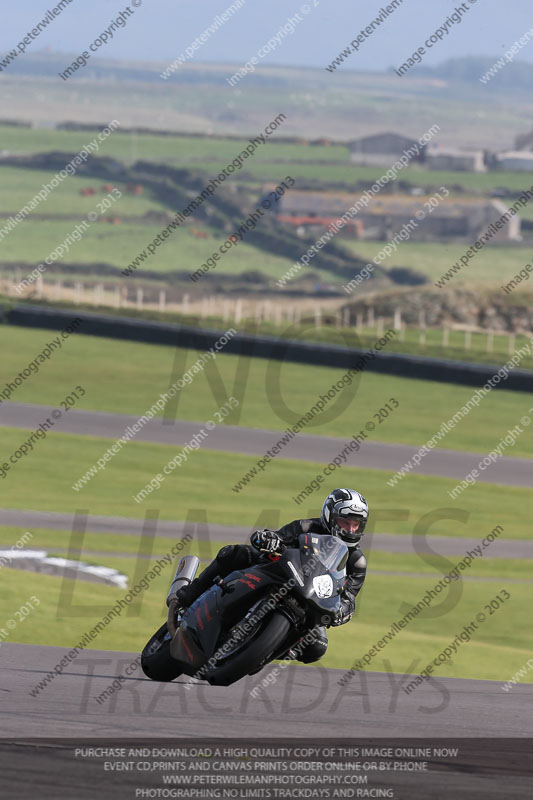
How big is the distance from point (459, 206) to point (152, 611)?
110472 millimetres

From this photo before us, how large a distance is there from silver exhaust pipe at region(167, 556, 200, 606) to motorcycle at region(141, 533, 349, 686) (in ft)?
0.76

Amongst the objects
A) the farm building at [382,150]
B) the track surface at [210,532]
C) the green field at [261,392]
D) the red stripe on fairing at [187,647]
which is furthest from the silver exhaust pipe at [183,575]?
the farm building at [382,150]

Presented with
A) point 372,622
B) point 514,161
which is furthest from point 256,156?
point 372,622

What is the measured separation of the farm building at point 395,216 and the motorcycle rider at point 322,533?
10771 centimetres

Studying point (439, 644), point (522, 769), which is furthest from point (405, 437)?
point (522, 769)

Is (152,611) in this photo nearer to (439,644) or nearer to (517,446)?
(439,644)

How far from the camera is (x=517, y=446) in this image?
33.1 metres

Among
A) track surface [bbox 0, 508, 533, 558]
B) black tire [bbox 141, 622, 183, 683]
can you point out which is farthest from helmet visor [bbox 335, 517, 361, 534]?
track surface [bbox 0, 508, 533, 558]

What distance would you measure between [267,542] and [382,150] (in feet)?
533

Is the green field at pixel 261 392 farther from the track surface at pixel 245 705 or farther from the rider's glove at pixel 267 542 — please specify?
the rider's glove at pixel 267 542

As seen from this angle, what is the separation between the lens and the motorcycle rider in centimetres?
863

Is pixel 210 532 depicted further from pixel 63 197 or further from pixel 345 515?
pixel 63 197

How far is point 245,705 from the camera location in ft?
29.7

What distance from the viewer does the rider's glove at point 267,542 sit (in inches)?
331
